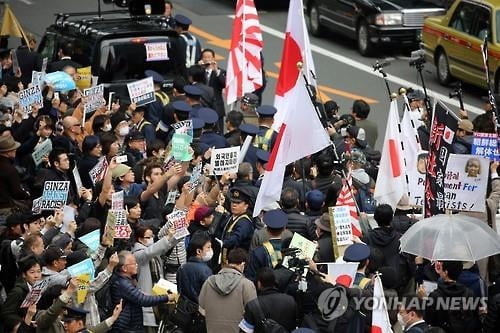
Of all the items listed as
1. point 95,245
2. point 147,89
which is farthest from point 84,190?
point 147,89

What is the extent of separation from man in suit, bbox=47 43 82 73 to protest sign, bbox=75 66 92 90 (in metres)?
0.38

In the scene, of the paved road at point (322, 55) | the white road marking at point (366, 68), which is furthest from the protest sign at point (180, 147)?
the white road marking at point (366, 68)

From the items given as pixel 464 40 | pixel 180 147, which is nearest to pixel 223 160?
pixel 180 147

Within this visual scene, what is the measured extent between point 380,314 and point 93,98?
23.8ft

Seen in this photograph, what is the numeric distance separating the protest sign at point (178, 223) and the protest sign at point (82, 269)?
2.90 feet

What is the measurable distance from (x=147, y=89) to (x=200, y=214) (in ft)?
15.3

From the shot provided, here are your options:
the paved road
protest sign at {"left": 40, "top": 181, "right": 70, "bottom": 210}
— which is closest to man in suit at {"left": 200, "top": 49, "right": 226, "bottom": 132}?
the paved road

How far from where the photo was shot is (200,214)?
12.4m

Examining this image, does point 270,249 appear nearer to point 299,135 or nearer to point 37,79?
point 299,135

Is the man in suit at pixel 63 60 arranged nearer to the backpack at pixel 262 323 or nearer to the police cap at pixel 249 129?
the police cap at pixel 249 129

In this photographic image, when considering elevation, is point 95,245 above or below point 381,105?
above

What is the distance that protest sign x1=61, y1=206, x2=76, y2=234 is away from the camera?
500 inches

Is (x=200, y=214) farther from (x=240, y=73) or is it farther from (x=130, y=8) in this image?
(x=130, y=8)

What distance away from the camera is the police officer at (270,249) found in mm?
11914
